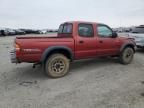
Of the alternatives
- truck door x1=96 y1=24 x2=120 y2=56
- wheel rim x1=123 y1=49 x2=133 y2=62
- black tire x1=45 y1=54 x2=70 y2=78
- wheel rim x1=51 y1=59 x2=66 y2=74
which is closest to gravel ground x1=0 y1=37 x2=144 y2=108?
black tire x1=45 y1=54 x2=70 y2=78

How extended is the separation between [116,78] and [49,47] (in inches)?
95.9

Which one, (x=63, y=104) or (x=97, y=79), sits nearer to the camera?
(x=63, y=104)

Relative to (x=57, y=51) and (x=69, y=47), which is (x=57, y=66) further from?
(x=69, y=47)

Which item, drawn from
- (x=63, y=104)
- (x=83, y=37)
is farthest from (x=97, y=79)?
(x=63, y=104)

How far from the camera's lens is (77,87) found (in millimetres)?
5410

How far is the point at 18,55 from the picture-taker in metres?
5.74

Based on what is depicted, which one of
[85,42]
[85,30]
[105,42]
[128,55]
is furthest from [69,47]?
[128,55]

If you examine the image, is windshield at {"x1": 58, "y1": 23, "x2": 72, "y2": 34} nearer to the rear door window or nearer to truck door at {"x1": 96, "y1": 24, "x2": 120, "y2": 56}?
the rear door window

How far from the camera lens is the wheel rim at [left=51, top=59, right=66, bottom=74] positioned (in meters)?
6.32

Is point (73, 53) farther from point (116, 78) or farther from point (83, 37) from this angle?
point (116, 78)

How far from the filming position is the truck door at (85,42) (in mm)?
6703

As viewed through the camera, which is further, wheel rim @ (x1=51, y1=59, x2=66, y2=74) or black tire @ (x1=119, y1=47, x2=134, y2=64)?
black tire @ (x1=119, y1=47, x2=134, y2=64)

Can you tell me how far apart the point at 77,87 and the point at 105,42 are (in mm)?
2760

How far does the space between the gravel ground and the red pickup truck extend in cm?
52
